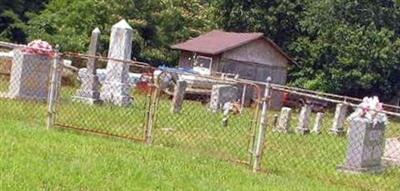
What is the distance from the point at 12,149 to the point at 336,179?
15.7ft

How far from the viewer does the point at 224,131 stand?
55.4 feet

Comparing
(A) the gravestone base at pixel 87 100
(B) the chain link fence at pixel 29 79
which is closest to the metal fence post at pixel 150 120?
(B) the chain link fence at pixel 29 79

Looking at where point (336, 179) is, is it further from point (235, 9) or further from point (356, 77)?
point (235, 9)

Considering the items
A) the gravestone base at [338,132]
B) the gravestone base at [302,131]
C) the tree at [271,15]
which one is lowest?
the gravestone base at [338,132]

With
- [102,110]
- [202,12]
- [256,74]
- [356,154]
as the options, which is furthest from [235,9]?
[356,154]

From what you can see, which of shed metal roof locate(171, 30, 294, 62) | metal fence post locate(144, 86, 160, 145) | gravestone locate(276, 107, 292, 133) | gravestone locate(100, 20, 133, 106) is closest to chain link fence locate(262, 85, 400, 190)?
metal fence post locate(144, 86, 160, 145)

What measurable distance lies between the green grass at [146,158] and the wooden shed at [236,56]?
20.2 metres

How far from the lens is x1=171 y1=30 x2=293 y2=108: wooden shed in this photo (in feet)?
124

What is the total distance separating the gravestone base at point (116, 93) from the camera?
65.5ft

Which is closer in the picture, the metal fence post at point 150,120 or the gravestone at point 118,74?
the metal fence post at point 150,120

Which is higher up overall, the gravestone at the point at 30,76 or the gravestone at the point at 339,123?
the gravestone at the point at 30,76

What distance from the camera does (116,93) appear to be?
2028 centimetres

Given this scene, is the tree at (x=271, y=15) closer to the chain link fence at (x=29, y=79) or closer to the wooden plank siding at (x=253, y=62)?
the wooden plank siding at (x=253, y=62)

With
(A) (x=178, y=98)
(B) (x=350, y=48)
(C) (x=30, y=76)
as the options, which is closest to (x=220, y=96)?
(A) (x=178, y=98)
